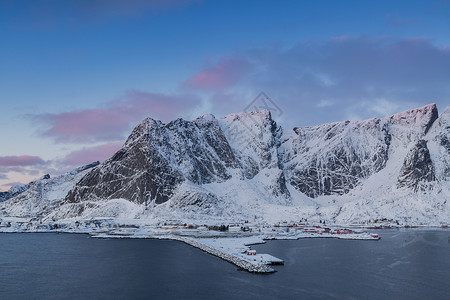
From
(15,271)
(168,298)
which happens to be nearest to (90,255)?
(15,271)

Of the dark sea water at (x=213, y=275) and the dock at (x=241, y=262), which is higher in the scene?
the dock at (x=241, y=262)

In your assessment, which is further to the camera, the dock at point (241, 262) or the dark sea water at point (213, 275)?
the dock at point (241, 262)

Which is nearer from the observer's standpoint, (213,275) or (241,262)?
(213,275)

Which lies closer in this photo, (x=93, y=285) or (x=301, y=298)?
(x=301, y=298)

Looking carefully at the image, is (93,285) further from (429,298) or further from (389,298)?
(429,298)

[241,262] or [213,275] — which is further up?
[241,262]

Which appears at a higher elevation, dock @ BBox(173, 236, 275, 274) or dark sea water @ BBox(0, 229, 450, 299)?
dock @ BBox(173, 236, 275, 274)

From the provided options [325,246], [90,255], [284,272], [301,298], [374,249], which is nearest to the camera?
[301,298]

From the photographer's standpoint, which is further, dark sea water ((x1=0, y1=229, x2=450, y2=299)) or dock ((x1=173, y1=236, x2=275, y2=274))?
dock ((x1=173, y1=236, x2=275, y2=274))
